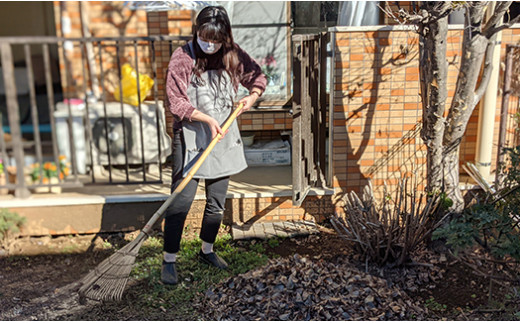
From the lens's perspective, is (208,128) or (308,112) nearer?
(208,128)

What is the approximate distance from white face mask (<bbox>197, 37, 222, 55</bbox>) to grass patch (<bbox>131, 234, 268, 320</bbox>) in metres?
1.73

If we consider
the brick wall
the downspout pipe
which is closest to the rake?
the brick wall

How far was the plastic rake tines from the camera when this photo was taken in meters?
3.51

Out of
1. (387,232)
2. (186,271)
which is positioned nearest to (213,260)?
(186,271)

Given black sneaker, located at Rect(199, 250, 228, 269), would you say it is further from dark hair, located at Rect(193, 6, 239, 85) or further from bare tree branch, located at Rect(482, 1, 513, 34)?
bare tree branch, located at Rect(482, 1, 513, 34)

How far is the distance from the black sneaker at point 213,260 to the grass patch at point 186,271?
39mm

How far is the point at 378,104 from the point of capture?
468cm

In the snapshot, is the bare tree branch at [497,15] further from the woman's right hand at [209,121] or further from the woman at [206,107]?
the woman's right hand at [209,121]

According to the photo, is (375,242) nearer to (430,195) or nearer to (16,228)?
(430,195)

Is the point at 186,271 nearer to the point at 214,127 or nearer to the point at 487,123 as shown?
the point at 214,127

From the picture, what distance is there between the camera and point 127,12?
20.9 feet

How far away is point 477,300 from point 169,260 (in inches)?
90.9

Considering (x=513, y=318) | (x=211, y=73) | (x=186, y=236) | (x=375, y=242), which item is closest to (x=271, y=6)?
(x=211, y=73)

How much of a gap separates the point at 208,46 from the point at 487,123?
9.81 ft
